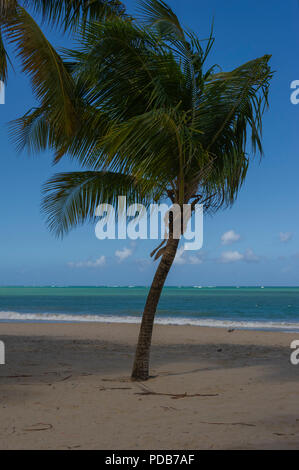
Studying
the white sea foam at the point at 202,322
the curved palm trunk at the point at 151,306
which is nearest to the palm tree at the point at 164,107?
the curved palm trunk at the point at 151,306

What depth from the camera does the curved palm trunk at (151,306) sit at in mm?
7039

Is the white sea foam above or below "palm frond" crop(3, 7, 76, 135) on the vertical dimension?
below

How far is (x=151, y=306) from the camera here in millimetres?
7043

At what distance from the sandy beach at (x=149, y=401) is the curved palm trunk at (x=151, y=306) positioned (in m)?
0.30

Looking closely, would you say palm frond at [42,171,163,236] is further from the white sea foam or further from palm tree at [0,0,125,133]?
the white sea foam

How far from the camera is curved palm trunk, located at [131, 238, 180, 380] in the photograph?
704 cm

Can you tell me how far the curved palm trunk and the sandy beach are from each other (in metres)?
0.30

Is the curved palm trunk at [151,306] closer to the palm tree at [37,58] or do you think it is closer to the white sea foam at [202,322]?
the palm tree at [37,58]

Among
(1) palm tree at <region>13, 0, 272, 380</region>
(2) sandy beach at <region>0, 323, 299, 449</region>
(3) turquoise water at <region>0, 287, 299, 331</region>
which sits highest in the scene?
(1) palm tree at <region>13, 0, 272, 380</region>

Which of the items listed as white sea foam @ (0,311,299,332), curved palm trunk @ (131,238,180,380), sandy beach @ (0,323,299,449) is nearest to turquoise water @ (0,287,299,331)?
white sea foam @ (0,311,299,332)

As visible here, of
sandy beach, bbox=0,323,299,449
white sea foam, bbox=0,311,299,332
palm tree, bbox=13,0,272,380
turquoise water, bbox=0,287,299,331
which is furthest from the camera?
turquoise water, bbox=0,287,299,331

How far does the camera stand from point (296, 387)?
673cm

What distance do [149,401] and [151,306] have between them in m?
1.53
